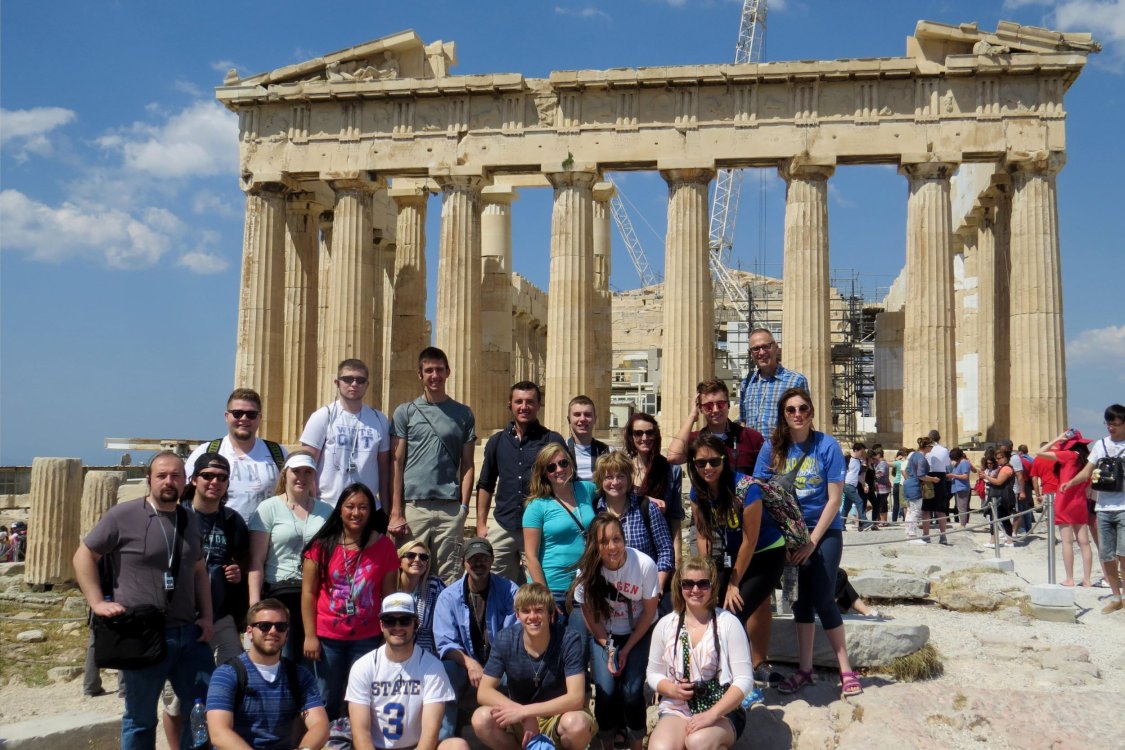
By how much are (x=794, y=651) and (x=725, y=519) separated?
6.26ft

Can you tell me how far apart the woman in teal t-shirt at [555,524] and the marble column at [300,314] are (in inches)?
862

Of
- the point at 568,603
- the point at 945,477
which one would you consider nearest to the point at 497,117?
the point at 945,477

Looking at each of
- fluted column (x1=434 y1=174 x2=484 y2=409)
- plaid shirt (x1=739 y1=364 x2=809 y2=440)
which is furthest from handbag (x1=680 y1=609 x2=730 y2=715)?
fluted column (x1=434 y1=174 x2=484 y2=409)

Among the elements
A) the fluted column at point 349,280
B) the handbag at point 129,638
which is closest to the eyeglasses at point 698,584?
the handbag at point 129,638

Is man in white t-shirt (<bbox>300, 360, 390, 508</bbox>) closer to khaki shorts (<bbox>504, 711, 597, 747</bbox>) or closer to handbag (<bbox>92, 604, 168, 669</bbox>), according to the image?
handbag (<bbox>92, 604, 168, 669</bbox>)

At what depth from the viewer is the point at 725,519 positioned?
825 centimetres

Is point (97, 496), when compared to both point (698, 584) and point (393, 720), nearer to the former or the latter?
point (393, 720)

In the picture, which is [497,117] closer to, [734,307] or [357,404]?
[357,404]

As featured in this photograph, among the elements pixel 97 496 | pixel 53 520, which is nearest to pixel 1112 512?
pixel 97 496

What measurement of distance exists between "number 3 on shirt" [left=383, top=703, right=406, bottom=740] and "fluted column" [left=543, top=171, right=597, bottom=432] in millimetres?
18946

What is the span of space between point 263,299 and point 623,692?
878 inches

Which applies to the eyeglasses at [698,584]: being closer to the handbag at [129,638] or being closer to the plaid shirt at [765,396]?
the plaid shirt at [765,396]

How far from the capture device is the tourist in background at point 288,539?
7945 millimetres

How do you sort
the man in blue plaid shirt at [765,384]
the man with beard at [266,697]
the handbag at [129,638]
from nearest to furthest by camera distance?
the man with beard at [266,697] → the handbag at [129,638] → the man in blue plaid shirt at [765,384]
